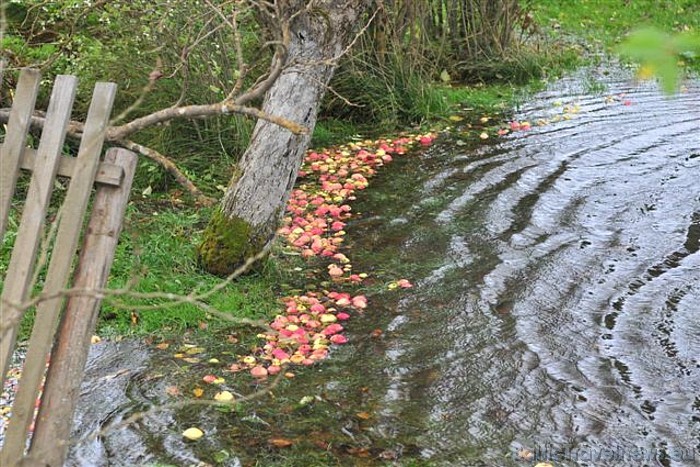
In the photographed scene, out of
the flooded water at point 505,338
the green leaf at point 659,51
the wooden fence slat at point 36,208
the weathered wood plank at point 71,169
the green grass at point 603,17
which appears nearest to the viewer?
the green leaf at point 659,51

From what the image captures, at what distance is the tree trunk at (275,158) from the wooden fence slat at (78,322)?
2679 mm

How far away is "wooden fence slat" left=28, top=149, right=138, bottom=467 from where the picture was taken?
2.94 meters

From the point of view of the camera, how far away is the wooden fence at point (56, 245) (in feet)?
9.28

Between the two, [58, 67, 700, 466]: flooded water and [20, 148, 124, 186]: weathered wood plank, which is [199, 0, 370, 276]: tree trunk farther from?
[20, 148, 124, 186]: weathered wood plank

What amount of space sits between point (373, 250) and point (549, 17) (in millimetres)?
9800

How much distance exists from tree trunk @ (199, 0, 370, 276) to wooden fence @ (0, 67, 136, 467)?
2.67 m

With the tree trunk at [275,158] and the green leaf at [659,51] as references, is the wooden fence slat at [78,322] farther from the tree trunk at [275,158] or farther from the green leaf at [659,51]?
the tree trunk at [275,158]

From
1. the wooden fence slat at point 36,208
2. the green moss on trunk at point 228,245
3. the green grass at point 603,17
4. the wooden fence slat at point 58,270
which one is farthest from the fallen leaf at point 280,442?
the green grass at point 603,17

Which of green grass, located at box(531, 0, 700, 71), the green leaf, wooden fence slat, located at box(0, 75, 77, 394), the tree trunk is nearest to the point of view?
the green leaf

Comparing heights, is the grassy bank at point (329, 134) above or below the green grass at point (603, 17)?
below

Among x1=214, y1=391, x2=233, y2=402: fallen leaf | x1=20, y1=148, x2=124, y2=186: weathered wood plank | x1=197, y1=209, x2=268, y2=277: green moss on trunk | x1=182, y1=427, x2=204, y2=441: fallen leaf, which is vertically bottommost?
x1=182, y1=427, x2=204, y2=441: fallen leaf

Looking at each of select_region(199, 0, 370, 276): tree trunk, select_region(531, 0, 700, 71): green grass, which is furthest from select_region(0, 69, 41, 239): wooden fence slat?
select_region(531, 0, 700, 71): green grass

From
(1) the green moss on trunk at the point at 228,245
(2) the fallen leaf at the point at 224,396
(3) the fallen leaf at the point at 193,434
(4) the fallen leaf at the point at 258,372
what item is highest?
(1) the green moss on trunk at the point at 228,245

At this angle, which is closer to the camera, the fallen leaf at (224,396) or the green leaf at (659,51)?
the green leaf at (659,51)
